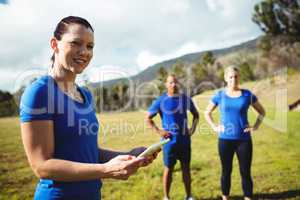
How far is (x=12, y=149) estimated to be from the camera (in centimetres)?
1222

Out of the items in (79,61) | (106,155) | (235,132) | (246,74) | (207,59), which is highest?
(207,59)

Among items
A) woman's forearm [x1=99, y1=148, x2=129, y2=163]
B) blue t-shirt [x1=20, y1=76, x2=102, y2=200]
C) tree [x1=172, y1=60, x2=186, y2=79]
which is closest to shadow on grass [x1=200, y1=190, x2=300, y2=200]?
woman's forearm [x1=99, y1=148, x2=129, y2=163]

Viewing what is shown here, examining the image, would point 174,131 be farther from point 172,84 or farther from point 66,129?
point 66,129

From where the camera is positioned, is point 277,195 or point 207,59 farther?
point 207,59

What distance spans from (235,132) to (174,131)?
41.6 inches

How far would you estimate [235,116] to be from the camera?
17.6 ft

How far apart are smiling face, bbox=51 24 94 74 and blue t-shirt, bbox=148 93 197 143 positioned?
13.7 feet

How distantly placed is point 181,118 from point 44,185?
14.1ft

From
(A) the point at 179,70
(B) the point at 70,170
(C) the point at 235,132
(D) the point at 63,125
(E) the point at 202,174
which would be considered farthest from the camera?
(A) the point at 179,70

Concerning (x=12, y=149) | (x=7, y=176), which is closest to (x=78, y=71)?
(x=7, y=176)

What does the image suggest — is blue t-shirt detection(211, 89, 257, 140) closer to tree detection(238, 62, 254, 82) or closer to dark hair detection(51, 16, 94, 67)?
dark hair detection(51, 16, 94, 67)

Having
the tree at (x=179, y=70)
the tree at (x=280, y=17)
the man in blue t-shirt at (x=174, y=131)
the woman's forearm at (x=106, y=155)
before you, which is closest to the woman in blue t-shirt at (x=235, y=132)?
the man in blue t-shirt at (x=174, y=131)

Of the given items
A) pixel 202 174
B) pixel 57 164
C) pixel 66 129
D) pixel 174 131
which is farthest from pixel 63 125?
pixel 202 174

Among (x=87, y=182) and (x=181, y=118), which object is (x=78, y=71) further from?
(x=181, y=118)
